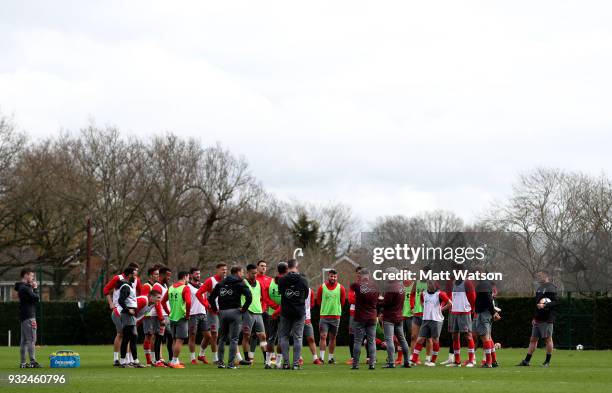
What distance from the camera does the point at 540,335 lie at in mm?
23016

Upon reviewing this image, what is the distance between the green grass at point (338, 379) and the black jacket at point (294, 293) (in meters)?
1.22

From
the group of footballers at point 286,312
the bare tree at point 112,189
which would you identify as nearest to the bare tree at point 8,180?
the bare tree at point 112,189

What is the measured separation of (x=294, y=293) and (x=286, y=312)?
446 mm

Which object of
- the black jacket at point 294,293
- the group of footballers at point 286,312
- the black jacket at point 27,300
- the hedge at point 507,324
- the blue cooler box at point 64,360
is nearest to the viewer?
the black jacket at point 294,293

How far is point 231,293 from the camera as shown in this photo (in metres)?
21.7

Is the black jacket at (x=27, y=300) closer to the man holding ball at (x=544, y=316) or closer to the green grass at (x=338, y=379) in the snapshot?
the green grass at (x=338, y=379)

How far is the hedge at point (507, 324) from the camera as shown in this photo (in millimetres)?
35344

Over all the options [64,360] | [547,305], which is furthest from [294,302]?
[547,305]

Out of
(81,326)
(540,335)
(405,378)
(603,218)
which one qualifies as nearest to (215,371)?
(405,378)

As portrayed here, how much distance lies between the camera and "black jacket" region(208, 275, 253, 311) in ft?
71.1

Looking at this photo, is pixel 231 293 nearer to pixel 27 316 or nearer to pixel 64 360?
pixel 64 360

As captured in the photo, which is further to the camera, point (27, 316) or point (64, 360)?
point (27, 316)

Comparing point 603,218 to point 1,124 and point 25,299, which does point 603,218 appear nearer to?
point 1,124

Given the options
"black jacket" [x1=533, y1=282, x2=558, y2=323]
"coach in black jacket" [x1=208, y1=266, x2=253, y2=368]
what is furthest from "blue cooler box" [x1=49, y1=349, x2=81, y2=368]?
"black jacket" [x1=533, y1=282, x2=558, y2=323]
